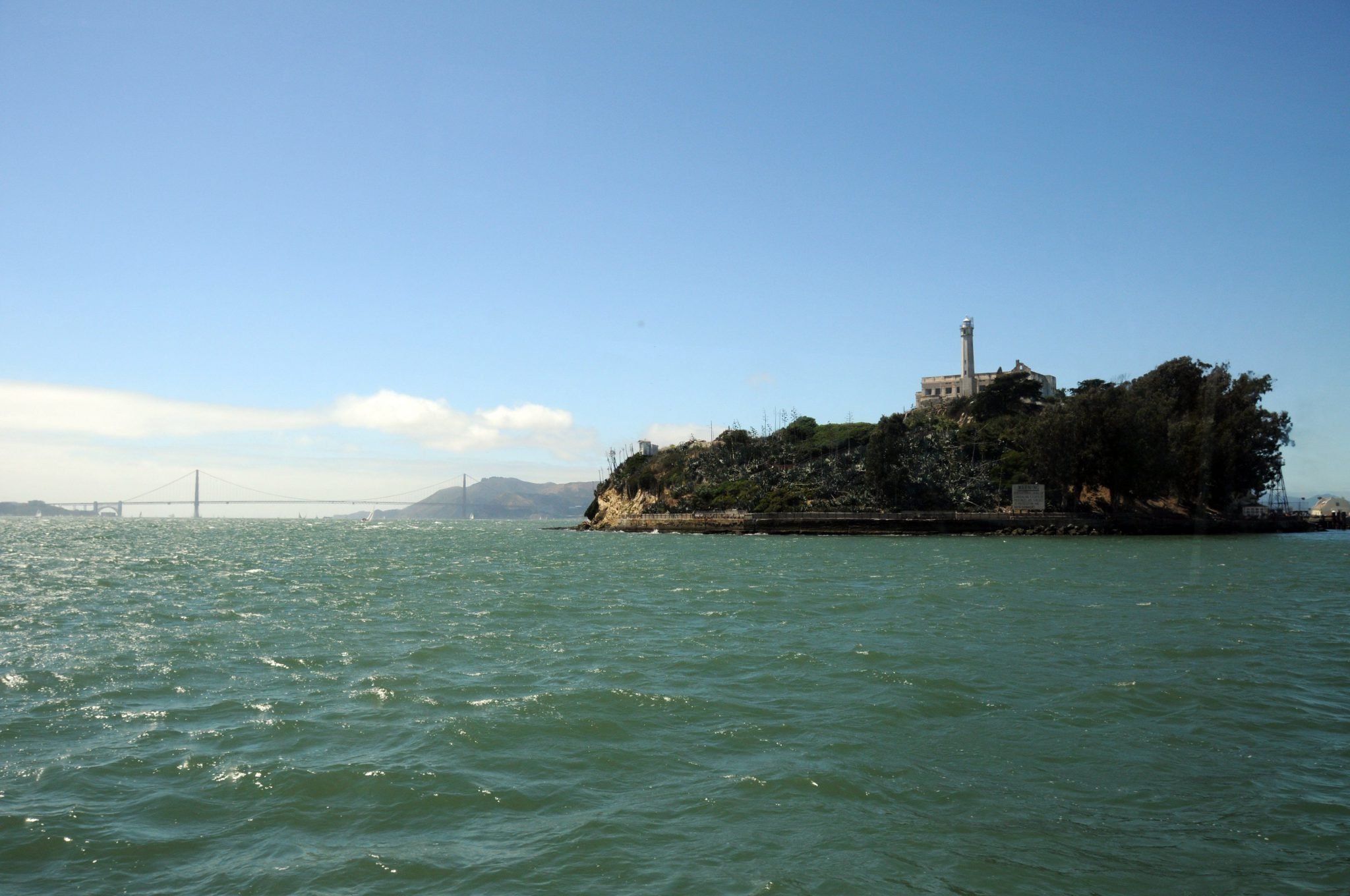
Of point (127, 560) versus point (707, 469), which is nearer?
point (127, 560)

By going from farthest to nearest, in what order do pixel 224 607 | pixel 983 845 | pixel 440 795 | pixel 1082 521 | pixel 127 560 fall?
pixel 1082 521 → pixel 127 560 → pixel 224 607 → pixel 440 795 → pixel 983 845

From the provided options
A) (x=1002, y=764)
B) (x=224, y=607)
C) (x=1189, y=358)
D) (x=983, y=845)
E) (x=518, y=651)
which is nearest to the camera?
(x=983, y=845)

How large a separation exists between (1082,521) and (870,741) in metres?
72.6

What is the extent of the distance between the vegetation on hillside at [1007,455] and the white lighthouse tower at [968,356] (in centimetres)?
1017

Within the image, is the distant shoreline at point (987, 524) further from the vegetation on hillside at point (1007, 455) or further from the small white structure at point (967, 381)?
the small white structure at point (967, 381)

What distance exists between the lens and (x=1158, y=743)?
10.6 metres

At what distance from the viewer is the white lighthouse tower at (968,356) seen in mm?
129000

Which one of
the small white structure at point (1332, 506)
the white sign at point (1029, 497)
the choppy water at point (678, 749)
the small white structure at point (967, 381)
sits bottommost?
the choppy water at point (678, 749)

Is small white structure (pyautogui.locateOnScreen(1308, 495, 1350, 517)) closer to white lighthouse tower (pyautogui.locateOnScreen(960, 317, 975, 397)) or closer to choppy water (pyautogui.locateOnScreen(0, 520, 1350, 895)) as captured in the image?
white lighthouse tower (pyautogui.locateOnScreen(960, 317, 975, 397))

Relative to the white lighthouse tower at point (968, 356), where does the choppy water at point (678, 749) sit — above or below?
below

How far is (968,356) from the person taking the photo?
13050 cm

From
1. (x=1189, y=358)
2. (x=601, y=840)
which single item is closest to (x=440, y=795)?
(x=601, y=840)

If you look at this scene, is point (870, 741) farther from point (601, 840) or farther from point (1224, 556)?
point (1224, 556)

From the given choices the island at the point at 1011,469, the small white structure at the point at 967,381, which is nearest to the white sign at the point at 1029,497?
the island at the point at 1011,469
